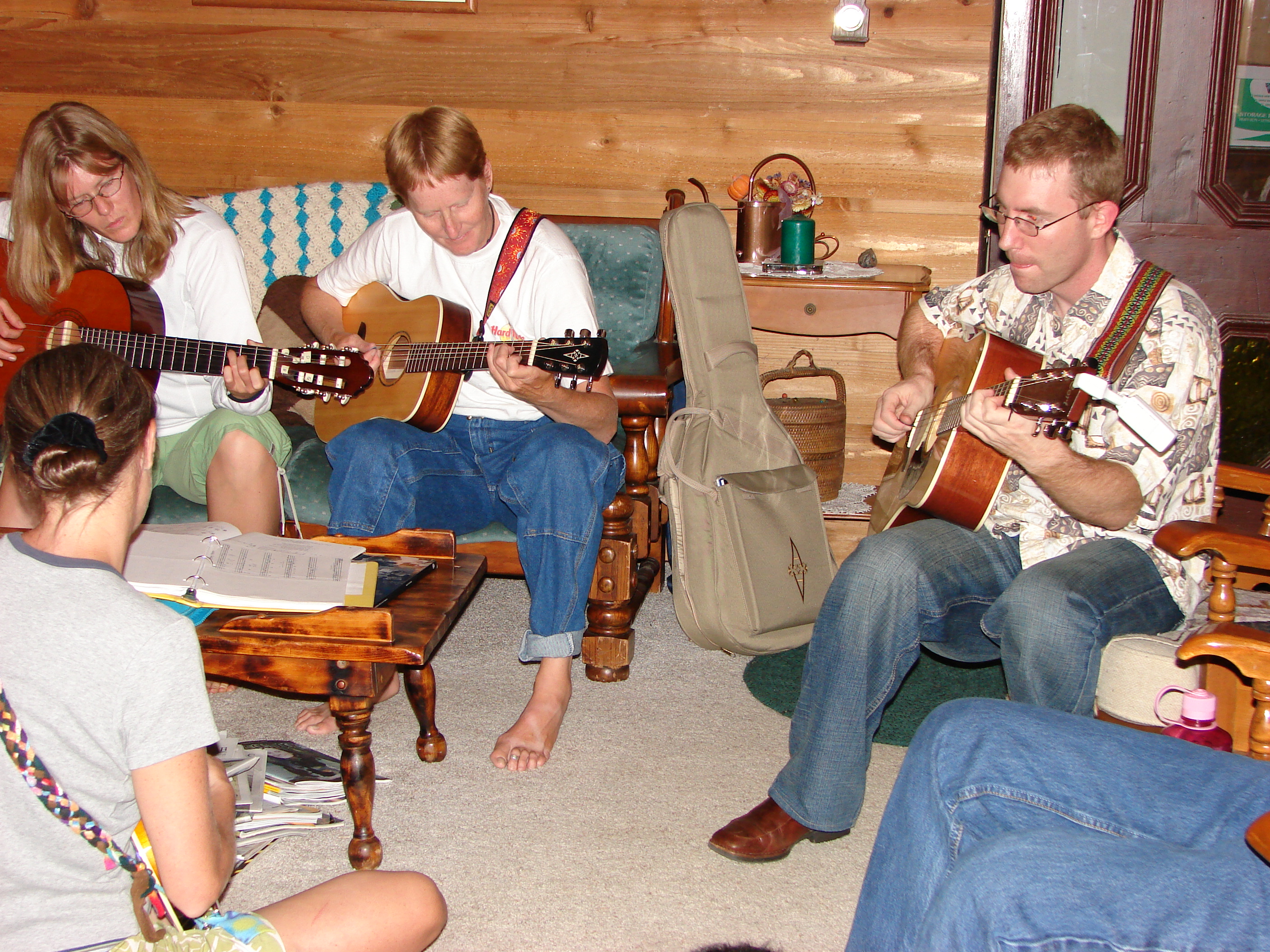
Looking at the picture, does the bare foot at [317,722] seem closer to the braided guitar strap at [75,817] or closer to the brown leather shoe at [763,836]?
the brown leather shoe at [763,836]

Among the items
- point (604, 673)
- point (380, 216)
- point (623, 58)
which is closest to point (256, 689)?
point (604, 673)

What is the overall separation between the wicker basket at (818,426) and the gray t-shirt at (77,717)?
6.92 ft

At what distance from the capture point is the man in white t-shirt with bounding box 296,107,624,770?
→ 2061 millimetres

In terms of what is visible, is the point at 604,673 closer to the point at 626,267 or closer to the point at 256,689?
the point at 256,689

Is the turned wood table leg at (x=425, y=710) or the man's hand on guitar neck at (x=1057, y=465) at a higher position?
the man's hand on guitar neck at (x=1057, y=465)

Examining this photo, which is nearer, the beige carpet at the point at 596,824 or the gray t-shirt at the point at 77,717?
the gray t-shirt at the point at 77,717

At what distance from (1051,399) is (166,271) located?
189cm

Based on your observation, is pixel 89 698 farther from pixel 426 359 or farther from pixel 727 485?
pixel 727 485

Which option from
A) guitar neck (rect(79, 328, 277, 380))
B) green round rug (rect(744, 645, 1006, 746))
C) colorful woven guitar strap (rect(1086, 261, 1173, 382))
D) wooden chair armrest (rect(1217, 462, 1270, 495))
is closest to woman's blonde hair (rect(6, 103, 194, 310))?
guitar neck (rect(79, 328, 277, 380))

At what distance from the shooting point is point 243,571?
1.53 metres

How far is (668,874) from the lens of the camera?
1.61m

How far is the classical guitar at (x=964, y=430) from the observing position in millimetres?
1513

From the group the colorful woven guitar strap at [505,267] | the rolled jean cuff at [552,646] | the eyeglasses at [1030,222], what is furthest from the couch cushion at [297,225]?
the eyeglasses at [1030,222]

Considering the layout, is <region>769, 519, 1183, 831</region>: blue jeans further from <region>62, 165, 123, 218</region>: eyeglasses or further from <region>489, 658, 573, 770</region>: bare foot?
<region>62, 165, 123, 218</region>: eyeglasses
